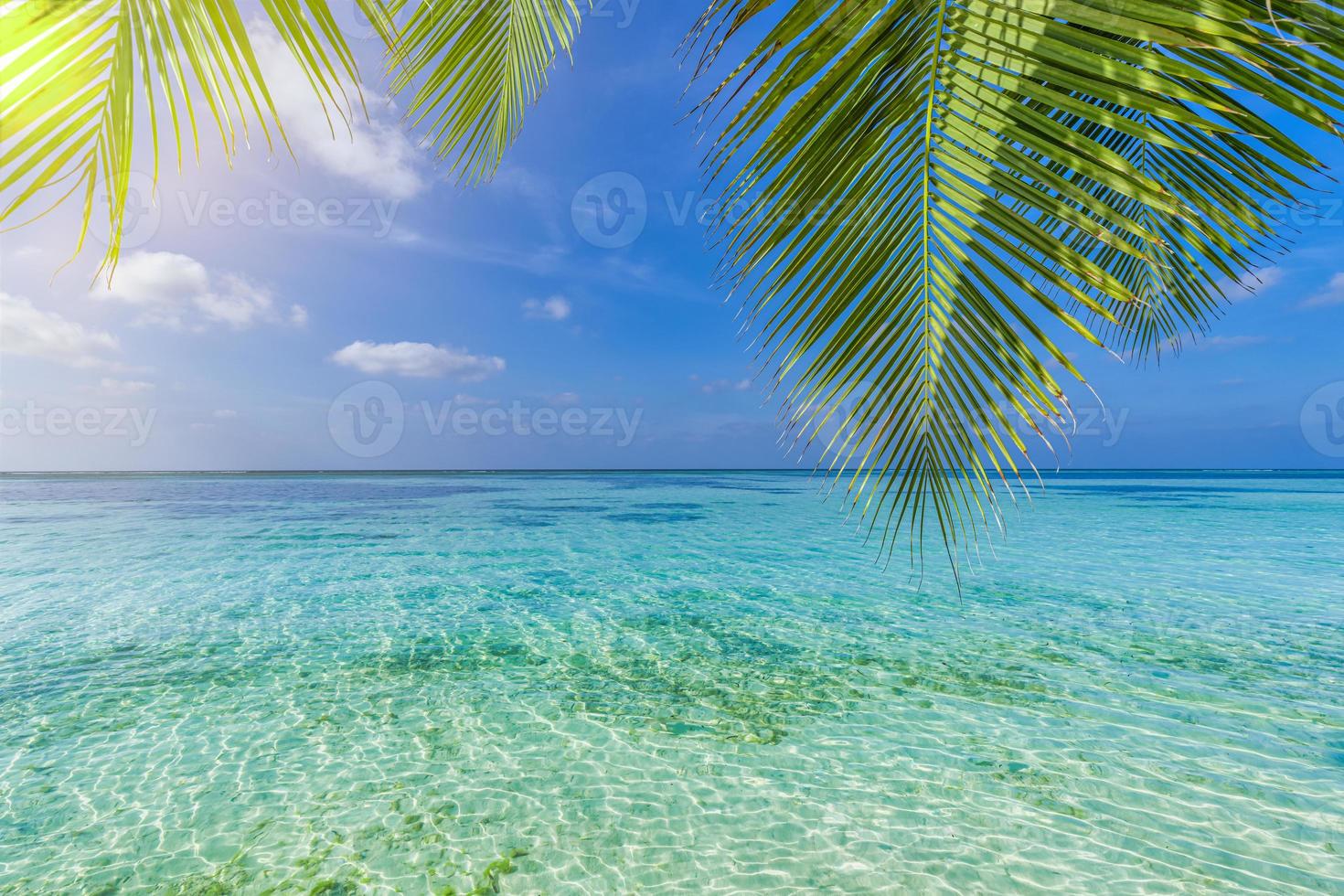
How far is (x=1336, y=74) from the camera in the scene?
3.72 ft

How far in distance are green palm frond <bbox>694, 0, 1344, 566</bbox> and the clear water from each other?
2.15 metres

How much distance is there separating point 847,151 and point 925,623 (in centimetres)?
571

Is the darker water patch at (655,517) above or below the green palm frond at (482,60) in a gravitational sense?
below

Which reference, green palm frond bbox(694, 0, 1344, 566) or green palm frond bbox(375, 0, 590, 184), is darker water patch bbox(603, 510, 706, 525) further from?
green palm frond bbox(694, 0, 1344, 566)

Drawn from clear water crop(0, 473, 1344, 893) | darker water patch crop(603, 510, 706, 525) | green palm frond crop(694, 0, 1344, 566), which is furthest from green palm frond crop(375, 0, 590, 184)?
darker water patch crop(603, 510, 706, 525)

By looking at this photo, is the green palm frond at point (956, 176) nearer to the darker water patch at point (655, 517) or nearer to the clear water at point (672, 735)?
the clear water at point (672, 735)

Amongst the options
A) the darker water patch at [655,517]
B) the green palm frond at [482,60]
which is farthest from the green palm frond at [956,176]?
the darker water patch at [655,517]

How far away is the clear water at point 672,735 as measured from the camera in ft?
8.71

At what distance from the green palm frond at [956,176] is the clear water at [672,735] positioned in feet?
7.07

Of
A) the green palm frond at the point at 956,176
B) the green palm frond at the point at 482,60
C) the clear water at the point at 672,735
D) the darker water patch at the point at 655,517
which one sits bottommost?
the clear water at the point at 672,735

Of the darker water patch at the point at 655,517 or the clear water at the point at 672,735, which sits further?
the darker water patch at the point at 655,517

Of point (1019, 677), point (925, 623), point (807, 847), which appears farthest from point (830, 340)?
point (925, 623)

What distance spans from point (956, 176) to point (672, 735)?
3.40 metres

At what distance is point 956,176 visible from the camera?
1.45m
